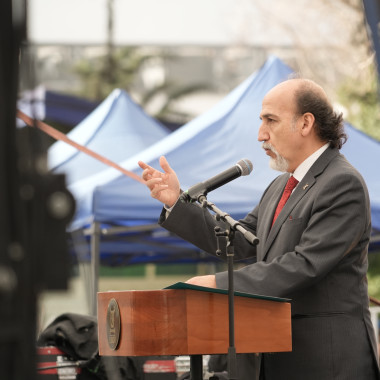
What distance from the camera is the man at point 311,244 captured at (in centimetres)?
337

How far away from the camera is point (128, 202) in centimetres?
680

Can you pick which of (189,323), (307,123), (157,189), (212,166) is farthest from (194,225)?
(212,166)

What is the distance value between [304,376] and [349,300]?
383 mm

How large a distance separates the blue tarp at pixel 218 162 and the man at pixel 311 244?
282cm

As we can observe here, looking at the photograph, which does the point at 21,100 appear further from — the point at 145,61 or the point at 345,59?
the point at 145,61

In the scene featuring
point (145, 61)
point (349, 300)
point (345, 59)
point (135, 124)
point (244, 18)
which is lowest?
point (349, 300)

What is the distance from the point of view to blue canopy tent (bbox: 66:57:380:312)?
22.1 ft

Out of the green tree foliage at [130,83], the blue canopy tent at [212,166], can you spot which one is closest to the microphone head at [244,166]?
the blue canopy tent at [212,166]

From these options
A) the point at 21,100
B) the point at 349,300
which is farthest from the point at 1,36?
the point at 349,300

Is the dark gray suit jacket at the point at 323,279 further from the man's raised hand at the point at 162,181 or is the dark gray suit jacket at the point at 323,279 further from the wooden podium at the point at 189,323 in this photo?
the man's raised hand at the point at 162,181

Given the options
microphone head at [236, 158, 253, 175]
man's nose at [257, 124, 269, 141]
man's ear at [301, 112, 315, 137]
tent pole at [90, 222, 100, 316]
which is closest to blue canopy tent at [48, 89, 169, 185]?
tent pole at [90, 222, 100, 316]

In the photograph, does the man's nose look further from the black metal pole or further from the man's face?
the black metal pole

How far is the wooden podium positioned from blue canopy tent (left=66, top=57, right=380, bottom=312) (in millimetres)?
3483

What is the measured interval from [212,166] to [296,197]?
11.3 ft
